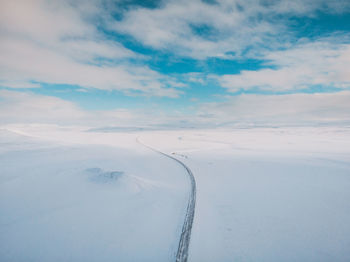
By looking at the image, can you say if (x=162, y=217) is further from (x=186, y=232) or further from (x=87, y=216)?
(x=87, y=216)

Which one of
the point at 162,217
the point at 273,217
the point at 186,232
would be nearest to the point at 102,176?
the point at 162,217

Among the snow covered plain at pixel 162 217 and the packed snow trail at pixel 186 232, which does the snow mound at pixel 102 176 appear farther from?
the packed snow trail at pixel 186 232

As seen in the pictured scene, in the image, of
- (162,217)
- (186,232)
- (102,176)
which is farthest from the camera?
(102,176)

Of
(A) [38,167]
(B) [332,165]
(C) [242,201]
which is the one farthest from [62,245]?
(B) [332,165]

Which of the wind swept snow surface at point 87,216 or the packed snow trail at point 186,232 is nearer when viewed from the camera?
the packed snow trail at point 186,232

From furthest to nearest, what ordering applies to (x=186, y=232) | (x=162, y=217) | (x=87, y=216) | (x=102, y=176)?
(x=102, y=176) < (x=162, y=217) < (x=87, y=216) < (x=186, y=232)

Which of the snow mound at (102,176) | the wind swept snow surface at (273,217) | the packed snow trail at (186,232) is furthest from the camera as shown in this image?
the snow mound at (102,176)

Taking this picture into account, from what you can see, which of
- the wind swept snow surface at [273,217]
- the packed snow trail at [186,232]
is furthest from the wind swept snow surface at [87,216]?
the wind swept snow surface at [273,217]

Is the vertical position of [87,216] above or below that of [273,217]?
below

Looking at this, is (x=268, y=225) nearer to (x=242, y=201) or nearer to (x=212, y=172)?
(x=242, y=201)

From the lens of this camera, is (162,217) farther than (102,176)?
No

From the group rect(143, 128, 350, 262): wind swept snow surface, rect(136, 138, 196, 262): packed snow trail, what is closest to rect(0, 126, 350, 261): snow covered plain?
rect(143, 128, 350, 262): wind swept snow surface

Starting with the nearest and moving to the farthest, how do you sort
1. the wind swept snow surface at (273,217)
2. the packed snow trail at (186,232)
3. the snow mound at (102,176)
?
the packed snow trail at (186,232) → the wind swept snow surface at (273,217) → the snow mound at (102,176)
